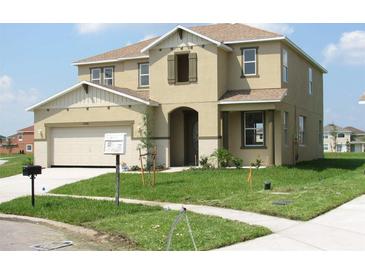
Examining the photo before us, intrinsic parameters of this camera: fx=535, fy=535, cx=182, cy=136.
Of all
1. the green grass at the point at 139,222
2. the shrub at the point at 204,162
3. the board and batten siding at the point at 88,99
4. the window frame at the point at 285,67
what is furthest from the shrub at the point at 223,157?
the green grass at the point at 139,222

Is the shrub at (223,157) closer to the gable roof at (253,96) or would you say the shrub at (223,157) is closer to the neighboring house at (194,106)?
the neighboring house at (194,106)

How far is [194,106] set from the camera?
24.7 m

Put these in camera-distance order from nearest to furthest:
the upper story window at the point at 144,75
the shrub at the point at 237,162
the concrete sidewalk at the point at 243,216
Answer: the concrete sidewalk at the point at 243,216
the shrub at the point at 237,162
the upper story window at the point at 144,75

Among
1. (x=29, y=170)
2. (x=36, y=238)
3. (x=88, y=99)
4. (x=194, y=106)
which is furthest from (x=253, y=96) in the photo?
(x=36, y=238)

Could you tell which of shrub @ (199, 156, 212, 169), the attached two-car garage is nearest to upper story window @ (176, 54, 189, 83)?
the attached two-car garage

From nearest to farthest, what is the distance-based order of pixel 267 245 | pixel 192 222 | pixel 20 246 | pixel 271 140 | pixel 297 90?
pixel 267 245, pixel 20 246, pixel 192 222, pixel 271 140, pixel 297 90

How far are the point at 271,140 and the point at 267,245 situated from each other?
15820mm

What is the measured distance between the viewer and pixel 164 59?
25.4 metres

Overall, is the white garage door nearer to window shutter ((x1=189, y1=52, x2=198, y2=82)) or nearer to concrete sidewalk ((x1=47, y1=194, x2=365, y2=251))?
window shutter ((x1=189, y1=52, x2=198, y2=82))

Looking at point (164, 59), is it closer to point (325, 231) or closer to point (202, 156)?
point (202, 156)

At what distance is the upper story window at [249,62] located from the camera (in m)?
25.1

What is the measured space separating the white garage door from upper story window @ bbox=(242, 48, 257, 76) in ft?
20.3

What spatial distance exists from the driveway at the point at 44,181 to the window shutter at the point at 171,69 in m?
5.10

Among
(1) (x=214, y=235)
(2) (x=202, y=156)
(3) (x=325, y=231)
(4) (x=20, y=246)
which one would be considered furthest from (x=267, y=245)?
(2) (x=202, y=156)
